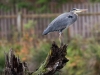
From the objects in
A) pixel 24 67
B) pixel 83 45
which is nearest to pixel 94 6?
pixel 83 45

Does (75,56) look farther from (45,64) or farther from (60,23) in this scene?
(45,64)

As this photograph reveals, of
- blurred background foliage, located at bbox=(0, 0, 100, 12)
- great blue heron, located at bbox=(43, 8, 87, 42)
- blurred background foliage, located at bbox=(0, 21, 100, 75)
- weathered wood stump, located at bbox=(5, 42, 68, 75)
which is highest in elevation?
great blue heron, located at bbox=(43, 8, 87, 42)

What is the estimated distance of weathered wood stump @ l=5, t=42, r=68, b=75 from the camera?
6344mm

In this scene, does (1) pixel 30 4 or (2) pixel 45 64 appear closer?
(2) pixel 45 64

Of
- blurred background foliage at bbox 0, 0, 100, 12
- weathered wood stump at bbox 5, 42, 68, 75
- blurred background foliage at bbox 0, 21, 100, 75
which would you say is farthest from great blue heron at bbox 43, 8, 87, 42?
blurred background foliage at bbox 0, 0, 100, 12

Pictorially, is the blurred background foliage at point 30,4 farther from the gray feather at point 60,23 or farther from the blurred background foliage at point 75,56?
the gray feather at point 60,23

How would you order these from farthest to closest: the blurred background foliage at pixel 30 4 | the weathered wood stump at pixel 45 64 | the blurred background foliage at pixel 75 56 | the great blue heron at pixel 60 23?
the blurred background foliage at pixel 30 4
the blurred background foliage at pixel 75 56
the great blue heron at pixel 60 23
the weathered wood stump at pixel 45 64

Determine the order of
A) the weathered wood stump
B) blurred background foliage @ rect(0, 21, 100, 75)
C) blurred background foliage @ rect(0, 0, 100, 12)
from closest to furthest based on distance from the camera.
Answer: the weathered wood stump → blurred background foliage @ rect(0, 21, 100, 75) → blurred background foliage @ rect(0, 0, 100, 12)

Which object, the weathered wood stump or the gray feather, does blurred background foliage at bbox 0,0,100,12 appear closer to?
the gray feather

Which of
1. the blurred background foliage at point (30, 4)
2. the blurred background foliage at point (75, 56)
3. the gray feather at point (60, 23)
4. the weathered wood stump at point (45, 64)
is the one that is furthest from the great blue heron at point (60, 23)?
the blurred background foliage at point (30, 4)

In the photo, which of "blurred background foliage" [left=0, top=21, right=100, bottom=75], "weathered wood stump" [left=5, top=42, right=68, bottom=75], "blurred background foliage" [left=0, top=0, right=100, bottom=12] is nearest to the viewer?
"weathered wood stump" [left=5, top=42, right=68, bottom=75]

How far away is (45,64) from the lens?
6637 mm

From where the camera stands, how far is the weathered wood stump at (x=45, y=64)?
6344mm

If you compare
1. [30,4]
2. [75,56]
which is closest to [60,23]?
[75,56]
